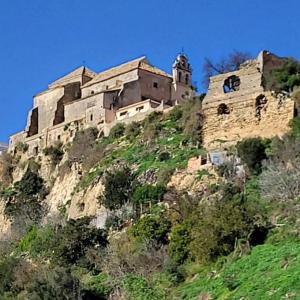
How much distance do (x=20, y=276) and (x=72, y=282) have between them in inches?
104

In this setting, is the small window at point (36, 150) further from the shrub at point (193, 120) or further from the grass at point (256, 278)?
the grass at point (256, 278)

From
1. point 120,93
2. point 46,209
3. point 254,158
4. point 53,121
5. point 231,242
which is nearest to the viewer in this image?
point 231,242

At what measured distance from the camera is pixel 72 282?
33.2 m

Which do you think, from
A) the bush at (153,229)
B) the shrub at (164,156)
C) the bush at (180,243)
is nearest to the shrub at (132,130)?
the shrub at (164,156)

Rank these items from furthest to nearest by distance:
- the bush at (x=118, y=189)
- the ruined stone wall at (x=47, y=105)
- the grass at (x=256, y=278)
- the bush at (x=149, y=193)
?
the ruined stone wall at (x=47, y=105), the bush at (x=118, y=189), the bush at (x=149, y=193), the grass at (x=256, y=278)

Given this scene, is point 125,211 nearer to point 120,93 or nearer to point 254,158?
point 254,158

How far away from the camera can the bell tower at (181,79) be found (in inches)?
2060

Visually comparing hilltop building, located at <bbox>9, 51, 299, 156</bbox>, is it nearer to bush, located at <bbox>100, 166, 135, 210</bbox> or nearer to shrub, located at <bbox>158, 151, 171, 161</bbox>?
shrub, located at <bbox>158, 151, 171, 161</bbox>

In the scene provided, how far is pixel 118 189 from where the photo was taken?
1625 inches

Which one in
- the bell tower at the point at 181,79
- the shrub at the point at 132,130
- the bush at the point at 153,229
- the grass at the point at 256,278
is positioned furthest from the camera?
the bell tower at the point at 181,79

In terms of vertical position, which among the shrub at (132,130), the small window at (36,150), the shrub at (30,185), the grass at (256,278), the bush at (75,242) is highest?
the small window at (36,150)

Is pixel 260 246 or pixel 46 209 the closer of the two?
pixel 260 246

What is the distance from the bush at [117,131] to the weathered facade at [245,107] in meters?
5.90

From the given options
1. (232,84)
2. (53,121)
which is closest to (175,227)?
(232,84)
